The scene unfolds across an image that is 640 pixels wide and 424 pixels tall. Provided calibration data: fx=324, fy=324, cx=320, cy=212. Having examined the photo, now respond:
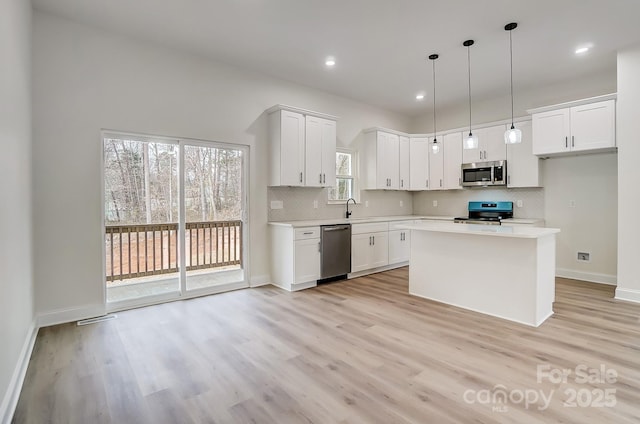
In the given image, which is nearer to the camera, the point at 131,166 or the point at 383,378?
the point at 383,378

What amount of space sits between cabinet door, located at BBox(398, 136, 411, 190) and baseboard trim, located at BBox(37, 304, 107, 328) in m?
5.25

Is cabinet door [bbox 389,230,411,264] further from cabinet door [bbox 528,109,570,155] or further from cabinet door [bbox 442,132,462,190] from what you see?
cabinet door [bbox 528,109,570,155]

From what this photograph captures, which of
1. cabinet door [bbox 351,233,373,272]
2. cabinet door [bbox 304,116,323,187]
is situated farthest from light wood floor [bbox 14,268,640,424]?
cabinet door [bbox 304,116,323,187]

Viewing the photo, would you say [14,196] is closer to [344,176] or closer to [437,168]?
[344,176]

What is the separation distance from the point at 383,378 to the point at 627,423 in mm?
1342

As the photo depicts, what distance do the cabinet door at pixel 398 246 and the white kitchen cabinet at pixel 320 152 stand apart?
156 cm

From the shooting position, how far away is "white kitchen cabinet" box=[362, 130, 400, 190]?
Result: 6.11 meters

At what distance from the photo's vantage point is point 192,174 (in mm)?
4262

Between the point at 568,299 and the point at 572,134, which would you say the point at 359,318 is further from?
the point at 572,134

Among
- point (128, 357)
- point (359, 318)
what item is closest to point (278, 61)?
point (359, 318)

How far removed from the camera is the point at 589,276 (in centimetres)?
497

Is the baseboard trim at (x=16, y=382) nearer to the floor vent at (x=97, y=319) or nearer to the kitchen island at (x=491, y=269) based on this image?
the floor vent at (x=97, y=319)

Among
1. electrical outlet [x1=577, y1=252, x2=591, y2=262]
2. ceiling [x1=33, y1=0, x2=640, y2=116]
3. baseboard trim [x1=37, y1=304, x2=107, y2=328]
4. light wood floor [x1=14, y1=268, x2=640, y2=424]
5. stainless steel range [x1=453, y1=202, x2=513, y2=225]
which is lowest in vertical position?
light wood floor [x1=14, y1=268, x2=640, y2=424]

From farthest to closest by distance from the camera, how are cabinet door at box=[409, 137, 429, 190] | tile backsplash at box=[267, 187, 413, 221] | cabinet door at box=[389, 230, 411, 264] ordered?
cabinet door at box=[409, 137, 429, 190]
cabinet door at box=[389, 230, 411, 264]
tile backsplash at box=[267, 187, 413, 221]
